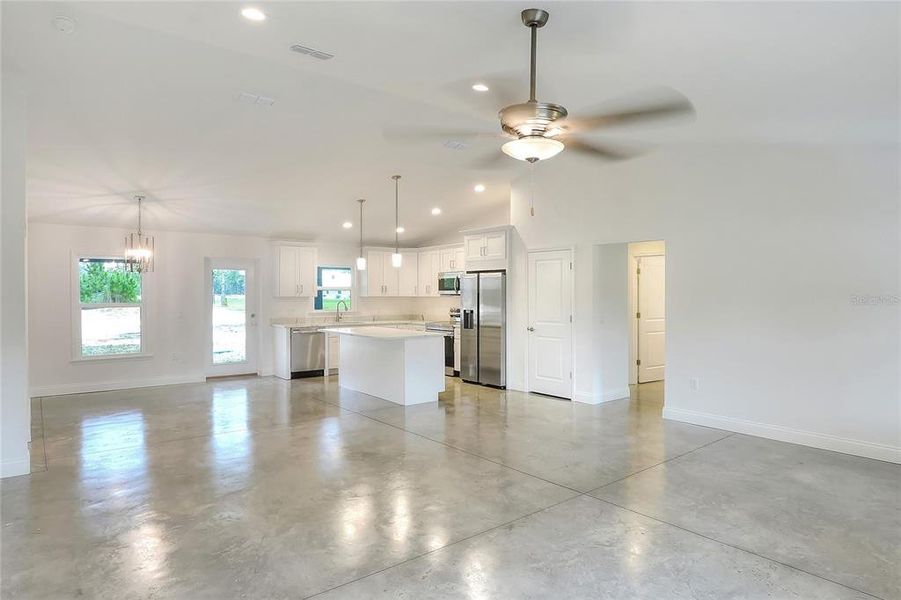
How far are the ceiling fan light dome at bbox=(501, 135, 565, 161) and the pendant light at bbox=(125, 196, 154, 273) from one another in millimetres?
5383

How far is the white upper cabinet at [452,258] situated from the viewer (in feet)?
28.8

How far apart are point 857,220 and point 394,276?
690 cm

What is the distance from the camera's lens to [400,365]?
6305 millimetres

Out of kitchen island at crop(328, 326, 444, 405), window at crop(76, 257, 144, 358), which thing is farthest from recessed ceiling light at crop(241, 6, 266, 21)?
window at crop(76, 257, 144, 358)

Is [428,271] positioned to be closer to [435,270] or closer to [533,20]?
[435,270]

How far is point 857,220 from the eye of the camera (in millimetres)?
4234

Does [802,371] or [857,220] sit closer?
[857,220]

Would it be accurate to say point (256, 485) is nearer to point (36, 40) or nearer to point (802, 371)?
point (36, 40)

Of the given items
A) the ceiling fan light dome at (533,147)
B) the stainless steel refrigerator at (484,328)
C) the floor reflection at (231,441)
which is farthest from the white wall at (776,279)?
the floor reflection at (231,441)

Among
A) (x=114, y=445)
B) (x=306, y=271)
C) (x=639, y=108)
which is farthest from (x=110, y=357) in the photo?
(x=639, y=108)

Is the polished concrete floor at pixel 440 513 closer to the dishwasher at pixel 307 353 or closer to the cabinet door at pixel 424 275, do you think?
the dishwasher at pixel 307 353

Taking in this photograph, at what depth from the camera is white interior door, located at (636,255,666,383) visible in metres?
7.64

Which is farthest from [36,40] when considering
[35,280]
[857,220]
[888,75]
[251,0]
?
[857,220]

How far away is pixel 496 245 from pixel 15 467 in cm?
562
